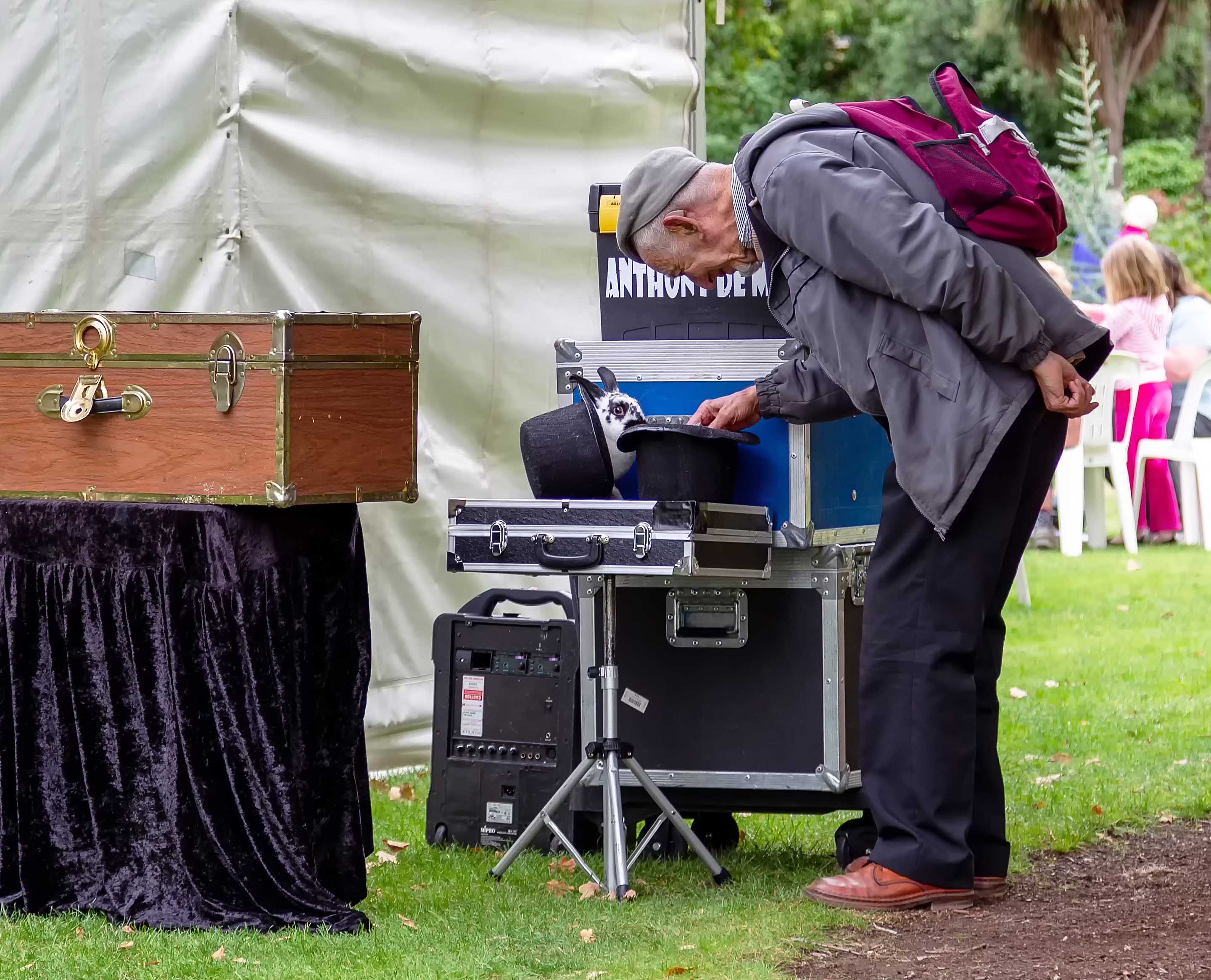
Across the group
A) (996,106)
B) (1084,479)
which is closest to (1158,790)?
(1084,479)

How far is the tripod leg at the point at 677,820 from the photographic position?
406 cm

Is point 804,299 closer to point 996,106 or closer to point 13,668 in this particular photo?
point 13,668

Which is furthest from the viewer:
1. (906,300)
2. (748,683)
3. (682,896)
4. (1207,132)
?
(1207,132)

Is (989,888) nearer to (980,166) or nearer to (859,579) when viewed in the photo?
(859,579)

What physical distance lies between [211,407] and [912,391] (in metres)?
1.44

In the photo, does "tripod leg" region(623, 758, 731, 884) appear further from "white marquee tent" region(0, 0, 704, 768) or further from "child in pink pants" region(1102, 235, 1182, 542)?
"child in pink pants" region(1102, 235, 1182, 542)

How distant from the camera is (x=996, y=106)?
113 feet

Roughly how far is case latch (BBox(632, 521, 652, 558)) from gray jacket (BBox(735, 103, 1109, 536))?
0.50 metres

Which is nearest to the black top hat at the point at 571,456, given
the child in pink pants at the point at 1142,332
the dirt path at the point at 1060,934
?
the dirt path at the point at 1060,934

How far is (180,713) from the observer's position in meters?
3.68

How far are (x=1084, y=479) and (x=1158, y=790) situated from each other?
6.48 meters

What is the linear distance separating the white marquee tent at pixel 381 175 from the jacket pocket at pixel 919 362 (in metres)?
2.22

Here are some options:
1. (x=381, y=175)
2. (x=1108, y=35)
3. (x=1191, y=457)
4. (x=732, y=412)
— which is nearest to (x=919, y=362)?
(x=732, y=412)

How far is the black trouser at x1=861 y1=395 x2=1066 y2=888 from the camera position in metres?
3.64
